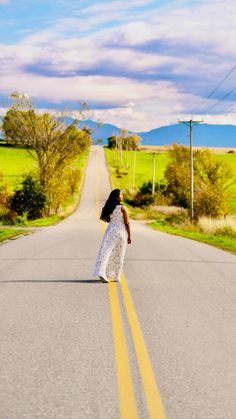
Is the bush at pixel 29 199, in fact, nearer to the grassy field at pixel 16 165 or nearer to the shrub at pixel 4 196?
the shrub at pixel 4 196

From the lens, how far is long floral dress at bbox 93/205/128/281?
12.1 meters

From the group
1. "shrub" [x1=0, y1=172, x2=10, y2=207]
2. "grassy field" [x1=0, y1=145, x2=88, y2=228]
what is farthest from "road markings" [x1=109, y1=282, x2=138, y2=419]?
"grassy field" [x1=0, y1=145, x2=88, y2=228]

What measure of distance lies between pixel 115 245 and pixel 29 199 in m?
42.0

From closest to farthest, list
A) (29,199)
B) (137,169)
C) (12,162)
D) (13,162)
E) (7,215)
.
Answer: (7,215)
(29,199)
(13,162)
(12,162)
(137,169)

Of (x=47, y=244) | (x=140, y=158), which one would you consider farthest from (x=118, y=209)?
(x=140, y=158)

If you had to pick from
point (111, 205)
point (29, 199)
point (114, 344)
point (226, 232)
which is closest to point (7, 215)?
point (29, 199)

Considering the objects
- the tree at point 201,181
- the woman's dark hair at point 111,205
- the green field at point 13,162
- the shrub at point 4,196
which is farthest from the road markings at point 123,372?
the green field at point 13,162

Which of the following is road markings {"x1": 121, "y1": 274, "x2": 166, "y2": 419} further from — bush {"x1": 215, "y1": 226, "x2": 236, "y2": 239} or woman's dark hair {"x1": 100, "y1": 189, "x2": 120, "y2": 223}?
bush {"x1": 215, "y1": 226, "x2": 236, "y2": 239}

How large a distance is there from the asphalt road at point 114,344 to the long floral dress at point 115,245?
0.37 metres

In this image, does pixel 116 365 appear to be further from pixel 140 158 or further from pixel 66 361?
pixel 140 158

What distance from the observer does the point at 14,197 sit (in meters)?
53.5

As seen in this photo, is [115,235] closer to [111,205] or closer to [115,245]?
[115,245]

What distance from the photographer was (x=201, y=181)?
227 ft

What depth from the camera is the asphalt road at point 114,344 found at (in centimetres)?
510
